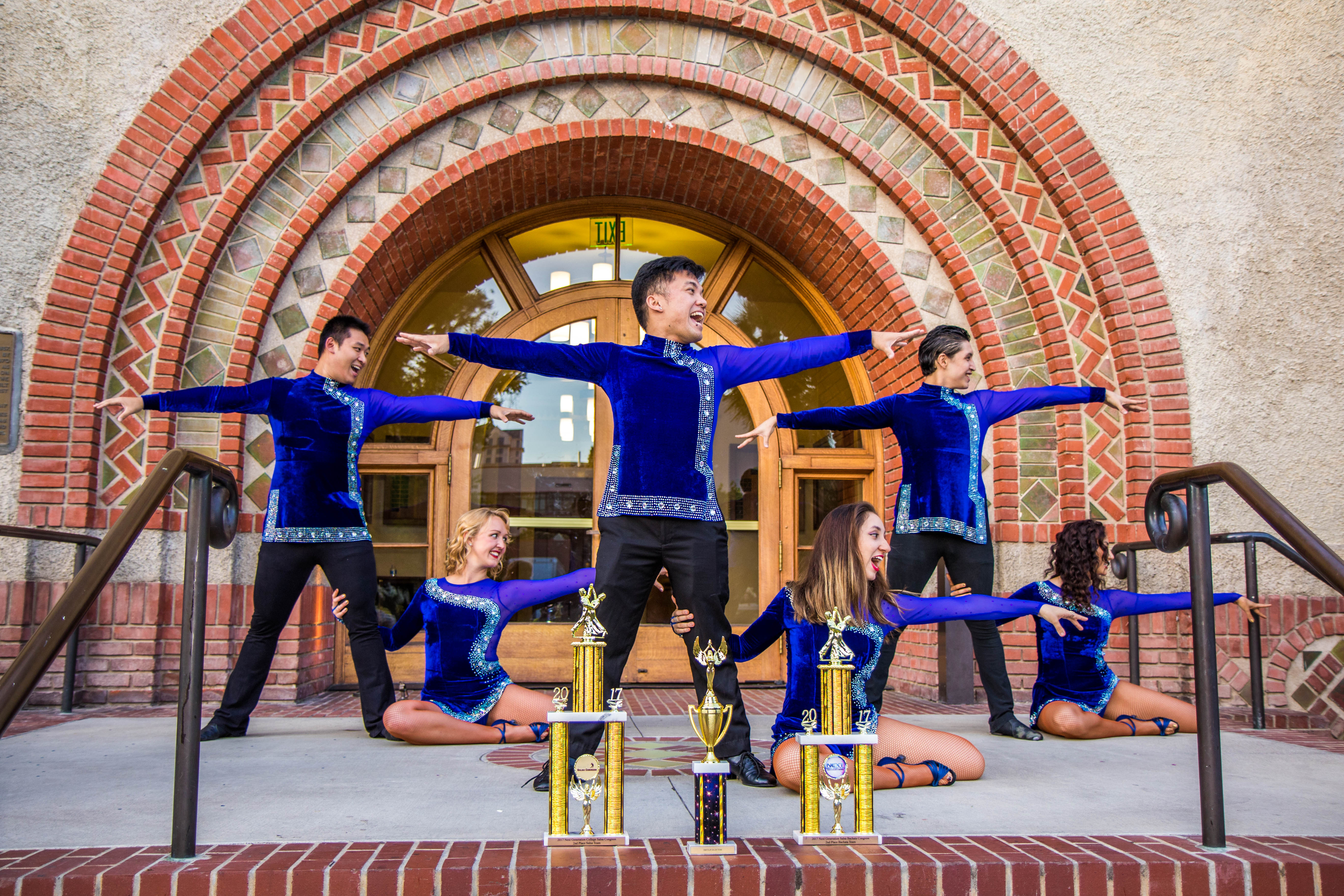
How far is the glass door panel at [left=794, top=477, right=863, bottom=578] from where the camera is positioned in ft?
23.1

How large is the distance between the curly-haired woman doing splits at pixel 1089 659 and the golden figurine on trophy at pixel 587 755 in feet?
8.83

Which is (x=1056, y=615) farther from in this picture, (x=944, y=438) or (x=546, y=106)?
(x=546, y=106)

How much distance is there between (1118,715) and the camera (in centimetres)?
485

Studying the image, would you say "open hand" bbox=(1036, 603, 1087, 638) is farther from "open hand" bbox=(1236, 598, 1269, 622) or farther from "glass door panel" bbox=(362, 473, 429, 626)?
"glass door panel" bbox=(362, 473, 429, 626)

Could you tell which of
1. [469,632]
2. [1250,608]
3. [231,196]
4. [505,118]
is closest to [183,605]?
[469,632]

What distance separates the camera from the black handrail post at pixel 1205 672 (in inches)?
109

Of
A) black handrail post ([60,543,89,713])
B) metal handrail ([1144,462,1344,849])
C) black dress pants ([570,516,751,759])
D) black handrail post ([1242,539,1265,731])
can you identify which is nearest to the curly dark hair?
black handrail post ([1242,539,1265,731])

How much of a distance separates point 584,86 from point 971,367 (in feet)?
10.7

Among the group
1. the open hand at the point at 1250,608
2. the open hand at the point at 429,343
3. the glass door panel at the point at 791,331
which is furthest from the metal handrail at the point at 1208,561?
the glass door panel at the point at 791,331

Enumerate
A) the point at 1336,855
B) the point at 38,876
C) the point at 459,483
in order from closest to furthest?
the point at 38,876 < the point at 1336,855 < the point at 459,483

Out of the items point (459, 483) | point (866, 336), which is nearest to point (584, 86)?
point (459, 483)

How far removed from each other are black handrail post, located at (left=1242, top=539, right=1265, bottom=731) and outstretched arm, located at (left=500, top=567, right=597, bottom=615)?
3545 mm

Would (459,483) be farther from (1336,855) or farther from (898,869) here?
(1336,855)

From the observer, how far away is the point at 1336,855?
2.69 m
